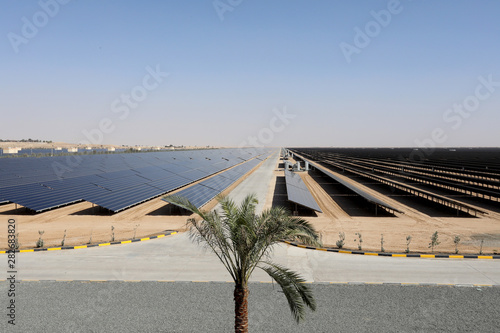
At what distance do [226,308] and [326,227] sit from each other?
16.0 metres

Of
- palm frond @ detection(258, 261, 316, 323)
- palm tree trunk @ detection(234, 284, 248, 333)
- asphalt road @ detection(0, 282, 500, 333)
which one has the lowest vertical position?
asphalt road @ detection(0, 282, 500, 333)

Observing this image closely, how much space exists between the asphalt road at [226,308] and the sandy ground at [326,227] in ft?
23.1

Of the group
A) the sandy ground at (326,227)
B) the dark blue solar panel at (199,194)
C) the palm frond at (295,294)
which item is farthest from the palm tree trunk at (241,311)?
the dark blue solar panel at (199,194)

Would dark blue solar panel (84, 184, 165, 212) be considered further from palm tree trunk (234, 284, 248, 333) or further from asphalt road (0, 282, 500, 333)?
palm tree trunk (234, 284, 248, 333)

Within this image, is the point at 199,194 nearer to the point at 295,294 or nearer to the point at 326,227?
the point at 326,227

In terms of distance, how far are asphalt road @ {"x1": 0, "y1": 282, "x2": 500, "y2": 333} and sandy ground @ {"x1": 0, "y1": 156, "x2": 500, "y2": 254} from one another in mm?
→ 7039

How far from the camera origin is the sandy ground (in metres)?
21.3

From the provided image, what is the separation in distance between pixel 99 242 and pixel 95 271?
18.7 feet

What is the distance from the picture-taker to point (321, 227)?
1031 inches

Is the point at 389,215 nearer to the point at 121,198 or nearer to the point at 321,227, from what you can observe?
the point at 321,227

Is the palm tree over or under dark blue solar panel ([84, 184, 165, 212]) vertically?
over

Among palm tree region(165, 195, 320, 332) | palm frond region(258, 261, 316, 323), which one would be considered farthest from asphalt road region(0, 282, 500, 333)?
palm frond region(258, 261, 316, 323)

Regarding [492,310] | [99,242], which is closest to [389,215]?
[492,310]

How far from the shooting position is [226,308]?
12.1 m
